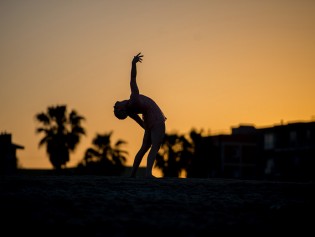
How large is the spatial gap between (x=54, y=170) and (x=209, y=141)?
91.0 ft

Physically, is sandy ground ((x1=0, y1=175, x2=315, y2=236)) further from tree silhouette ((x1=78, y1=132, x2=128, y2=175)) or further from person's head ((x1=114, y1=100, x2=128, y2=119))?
tree silhouette ((x1=78, y1=132, x2=128, y2=175))

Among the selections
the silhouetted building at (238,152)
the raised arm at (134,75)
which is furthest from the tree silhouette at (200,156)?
the raised arm at (134,75)

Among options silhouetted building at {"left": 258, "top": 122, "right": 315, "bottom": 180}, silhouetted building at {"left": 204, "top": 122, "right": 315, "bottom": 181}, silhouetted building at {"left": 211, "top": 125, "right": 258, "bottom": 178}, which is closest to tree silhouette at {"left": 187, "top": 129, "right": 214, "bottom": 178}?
silhouetted building at {"left": 204, "top": 122, "right": 315, "bottom": 181}

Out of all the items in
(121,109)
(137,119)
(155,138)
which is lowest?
(155,138)

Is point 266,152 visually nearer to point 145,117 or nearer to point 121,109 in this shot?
point 145,117

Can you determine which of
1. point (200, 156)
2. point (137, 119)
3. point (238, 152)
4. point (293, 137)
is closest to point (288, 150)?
point (293, 137)

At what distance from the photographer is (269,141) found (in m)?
92.3

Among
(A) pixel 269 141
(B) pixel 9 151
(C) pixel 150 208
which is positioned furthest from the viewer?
(A) pixel 269 141

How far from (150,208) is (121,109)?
18.8ft

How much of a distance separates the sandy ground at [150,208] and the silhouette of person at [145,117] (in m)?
2.79

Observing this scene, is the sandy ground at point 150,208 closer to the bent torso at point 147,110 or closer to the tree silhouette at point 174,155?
the bent torso at point 147,110

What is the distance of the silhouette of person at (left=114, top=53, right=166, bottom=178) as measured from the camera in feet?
60.9

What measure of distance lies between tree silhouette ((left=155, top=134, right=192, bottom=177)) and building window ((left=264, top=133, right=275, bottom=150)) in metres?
15.2

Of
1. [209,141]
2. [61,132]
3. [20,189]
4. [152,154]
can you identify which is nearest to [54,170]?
[61,132]
